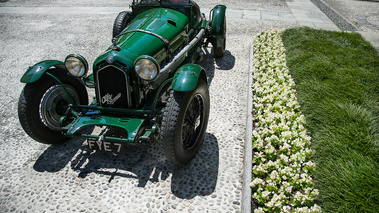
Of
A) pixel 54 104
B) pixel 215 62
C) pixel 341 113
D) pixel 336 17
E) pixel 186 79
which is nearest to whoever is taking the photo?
pixel 186 79

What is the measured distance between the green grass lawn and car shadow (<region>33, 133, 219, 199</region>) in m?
1.23

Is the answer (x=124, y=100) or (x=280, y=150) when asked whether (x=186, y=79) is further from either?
(x=280, y=150)

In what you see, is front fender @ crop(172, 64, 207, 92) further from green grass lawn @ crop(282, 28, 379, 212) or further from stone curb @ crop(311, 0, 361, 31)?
stone curb @ crop(311, 0, 361, 31)

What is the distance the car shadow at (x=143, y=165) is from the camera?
305 cm

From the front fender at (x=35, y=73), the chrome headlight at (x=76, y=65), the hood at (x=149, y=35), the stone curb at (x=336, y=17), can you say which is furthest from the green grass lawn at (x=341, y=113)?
the front fender at (x=35, y=73)

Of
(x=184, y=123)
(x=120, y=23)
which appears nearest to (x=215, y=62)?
(x=120, y=23)

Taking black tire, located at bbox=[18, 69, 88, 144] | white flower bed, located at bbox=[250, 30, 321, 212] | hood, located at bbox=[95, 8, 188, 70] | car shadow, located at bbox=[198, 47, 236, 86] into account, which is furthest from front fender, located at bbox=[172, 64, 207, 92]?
car shadow, located at bbox=[198, 47, 236, 86]

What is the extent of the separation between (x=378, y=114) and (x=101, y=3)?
11.6 metres

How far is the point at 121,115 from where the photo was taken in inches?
128

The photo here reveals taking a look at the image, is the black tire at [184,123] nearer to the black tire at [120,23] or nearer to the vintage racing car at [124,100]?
the vintage racing car at [124,100]

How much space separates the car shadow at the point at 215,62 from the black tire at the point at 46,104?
2827 millimetres

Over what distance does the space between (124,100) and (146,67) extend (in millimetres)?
534

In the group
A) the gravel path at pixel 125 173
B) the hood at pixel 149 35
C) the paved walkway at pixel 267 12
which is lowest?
the gravel path at pixel 125 173

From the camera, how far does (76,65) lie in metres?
3.34
